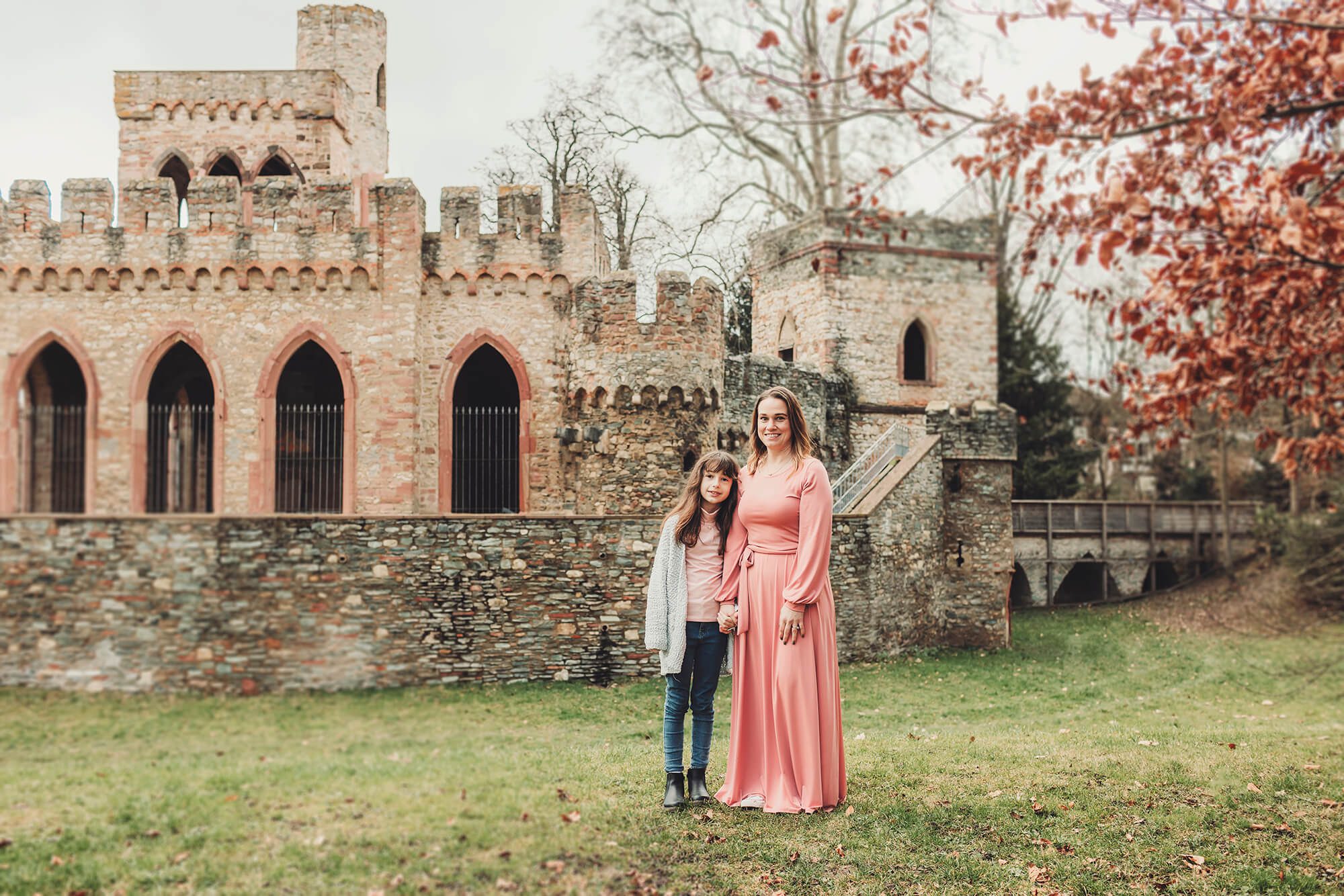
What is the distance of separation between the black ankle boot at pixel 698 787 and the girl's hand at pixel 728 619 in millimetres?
855

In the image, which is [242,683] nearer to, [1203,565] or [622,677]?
[622,677]

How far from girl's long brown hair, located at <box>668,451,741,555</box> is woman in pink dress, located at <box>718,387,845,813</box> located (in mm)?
69

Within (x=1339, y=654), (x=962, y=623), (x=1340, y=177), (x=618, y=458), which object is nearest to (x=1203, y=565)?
(x=1339, y=654)

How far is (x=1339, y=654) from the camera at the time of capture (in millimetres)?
16938

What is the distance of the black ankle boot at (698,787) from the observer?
19.3 ft

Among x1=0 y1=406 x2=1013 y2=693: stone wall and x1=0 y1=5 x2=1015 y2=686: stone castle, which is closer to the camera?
x1=0 y1=406 x2=1013 y2=693: stone wall

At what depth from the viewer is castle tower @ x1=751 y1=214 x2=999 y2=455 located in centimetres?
2103

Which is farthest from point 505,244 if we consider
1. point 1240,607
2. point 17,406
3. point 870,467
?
point 1240,607

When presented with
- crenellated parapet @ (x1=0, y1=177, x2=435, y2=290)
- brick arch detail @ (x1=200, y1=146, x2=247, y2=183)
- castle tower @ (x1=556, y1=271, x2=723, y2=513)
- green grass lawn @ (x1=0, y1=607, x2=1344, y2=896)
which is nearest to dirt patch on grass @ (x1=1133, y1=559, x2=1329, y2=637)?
green grass lawn @ (x1=0, y1=607, x2=1344, y2=896)

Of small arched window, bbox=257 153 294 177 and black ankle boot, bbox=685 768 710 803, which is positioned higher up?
small arched window, bbox=257 153 294 177

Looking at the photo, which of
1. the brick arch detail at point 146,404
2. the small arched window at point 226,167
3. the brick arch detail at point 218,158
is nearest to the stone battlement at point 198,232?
the brick arch detail at point 146,404

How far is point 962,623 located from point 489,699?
939 centimetres

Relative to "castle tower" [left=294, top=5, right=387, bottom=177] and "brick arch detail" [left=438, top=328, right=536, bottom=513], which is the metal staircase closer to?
"brick arch detail" [left=438, top=328, right=536, bottom=513]

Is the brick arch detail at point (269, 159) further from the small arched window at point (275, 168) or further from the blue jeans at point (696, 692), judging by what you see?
the blue jeans at point (696, 692)
